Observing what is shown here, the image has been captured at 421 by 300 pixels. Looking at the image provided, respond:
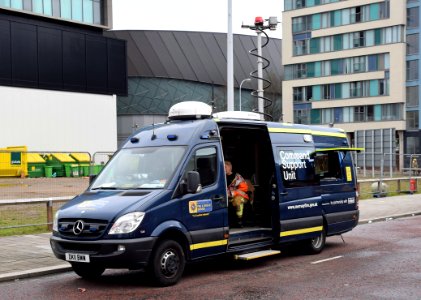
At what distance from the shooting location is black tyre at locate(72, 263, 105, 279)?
926 centimetres

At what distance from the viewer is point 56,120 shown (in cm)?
5922

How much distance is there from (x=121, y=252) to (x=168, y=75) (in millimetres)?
80624

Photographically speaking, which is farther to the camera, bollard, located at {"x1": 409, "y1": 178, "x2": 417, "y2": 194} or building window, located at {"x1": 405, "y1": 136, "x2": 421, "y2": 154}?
building window, located at {"x1": 405, "y1": 136, "x2": 421, "y2": 154}

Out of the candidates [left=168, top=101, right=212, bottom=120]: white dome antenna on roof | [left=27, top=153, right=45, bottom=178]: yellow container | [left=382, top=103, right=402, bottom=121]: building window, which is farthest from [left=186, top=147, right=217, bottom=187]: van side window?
[left=382, top=103, right=402, bottom=121]: building window

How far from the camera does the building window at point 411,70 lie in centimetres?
7100

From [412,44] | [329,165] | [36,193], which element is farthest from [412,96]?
[329,165]

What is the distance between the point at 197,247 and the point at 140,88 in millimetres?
78945

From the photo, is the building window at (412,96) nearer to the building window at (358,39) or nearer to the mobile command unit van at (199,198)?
the building window at (358,39)

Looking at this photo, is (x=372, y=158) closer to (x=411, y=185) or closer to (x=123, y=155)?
(x=411, y=185)

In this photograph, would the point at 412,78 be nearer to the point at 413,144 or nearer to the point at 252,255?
the point at 413,144

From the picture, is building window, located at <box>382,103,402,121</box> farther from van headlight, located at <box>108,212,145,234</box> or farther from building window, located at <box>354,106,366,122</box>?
van headlight, located at <box>108,212,145,234</box>

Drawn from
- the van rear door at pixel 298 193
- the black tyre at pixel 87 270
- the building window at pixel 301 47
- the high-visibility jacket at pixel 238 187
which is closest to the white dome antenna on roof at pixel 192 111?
the high-visibility jacket at pixel 238 187

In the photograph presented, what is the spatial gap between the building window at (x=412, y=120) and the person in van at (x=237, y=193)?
210 feet

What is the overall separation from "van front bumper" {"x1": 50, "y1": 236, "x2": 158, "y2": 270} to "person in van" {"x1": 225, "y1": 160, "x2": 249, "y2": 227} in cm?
267
